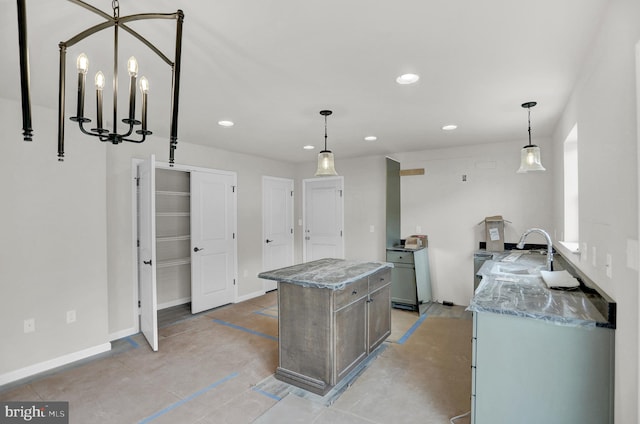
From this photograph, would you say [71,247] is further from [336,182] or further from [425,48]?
[336,182]

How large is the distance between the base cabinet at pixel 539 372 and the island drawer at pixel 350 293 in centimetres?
102

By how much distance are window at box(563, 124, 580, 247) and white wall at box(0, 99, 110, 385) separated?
467cm

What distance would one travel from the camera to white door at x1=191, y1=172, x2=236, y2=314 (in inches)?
186

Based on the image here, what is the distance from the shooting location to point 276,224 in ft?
19.9

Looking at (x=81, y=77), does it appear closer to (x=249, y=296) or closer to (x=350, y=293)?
(x=350, y=293)

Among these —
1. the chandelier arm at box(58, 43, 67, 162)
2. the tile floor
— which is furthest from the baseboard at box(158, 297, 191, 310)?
the chandelier arm at box(58, 43, 67, 162)

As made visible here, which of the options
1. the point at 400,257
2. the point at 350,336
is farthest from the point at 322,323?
the point at 400,257

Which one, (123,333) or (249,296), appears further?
(249,296)

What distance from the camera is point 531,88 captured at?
263cm

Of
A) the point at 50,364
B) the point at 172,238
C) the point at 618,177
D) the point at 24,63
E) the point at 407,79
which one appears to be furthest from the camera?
the point at 172,238

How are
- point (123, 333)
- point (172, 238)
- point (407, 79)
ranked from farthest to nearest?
point (172, 238)
point (123, 333)
point (407, 79)

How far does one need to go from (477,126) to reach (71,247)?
4.46 meters

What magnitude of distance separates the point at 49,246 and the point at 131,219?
3.02 ft

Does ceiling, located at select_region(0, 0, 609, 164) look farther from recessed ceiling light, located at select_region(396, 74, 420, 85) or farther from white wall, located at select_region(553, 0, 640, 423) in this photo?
white wall, located at select_region(553, 0, 640, 423)
